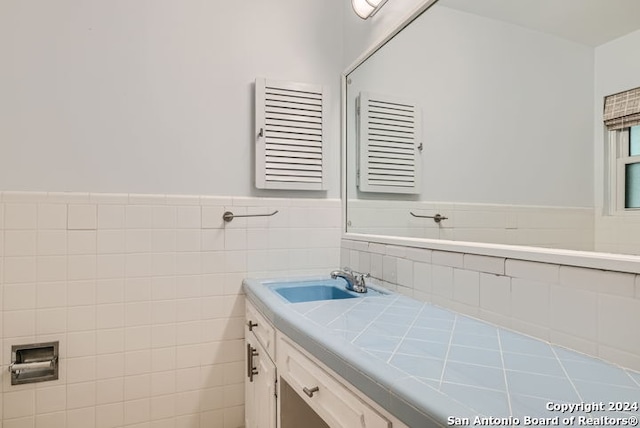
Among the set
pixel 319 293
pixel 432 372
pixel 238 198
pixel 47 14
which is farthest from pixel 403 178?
pixel 47 14

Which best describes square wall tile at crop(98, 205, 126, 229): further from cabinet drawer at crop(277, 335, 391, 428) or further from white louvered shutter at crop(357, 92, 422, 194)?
white louvered shutter at crop(357, 92, 422, 194)

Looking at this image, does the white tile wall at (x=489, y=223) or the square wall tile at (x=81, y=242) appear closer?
the white tile wall at (x=489, y=223)

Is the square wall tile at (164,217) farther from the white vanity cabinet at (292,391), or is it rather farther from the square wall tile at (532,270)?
the square wall tile at (532,270)

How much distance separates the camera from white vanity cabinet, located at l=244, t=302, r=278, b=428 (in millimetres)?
1327

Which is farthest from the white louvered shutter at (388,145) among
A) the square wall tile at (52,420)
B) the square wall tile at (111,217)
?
the square wall tile at (52,420)

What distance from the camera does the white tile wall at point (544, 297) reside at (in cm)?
82

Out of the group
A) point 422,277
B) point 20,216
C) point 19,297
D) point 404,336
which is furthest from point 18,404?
point 422,277

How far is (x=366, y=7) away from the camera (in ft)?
6.11

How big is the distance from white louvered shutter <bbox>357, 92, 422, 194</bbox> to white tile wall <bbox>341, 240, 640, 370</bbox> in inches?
22.1

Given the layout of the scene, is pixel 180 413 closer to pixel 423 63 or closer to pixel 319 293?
pixel 319 293

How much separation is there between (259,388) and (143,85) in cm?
153

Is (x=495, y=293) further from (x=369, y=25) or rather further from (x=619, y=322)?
(x=369, y=25)

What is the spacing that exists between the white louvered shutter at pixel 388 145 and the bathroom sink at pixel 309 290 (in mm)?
603

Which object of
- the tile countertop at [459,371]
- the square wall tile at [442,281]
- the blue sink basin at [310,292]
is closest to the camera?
the tile countertop at [459,371]
